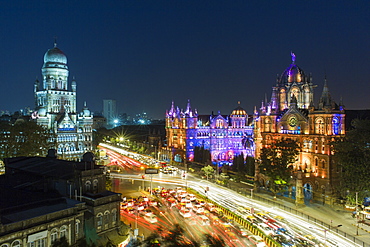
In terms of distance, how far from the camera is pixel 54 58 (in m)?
94.9

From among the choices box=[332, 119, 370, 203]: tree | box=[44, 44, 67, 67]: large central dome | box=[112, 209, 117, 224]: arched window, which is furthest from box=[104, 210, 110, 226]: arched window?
box=[44, 44, 67, 67]: large central dome

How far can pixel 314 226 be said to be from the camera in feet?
125

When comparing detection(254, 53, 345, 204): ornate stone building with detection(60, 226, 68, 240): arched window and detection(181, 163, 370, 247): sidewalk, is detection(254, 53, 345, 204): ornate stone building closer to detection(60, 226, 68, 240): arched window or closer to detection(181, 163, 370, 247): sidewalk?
detection(181, 163, 370, 247): sidewalk

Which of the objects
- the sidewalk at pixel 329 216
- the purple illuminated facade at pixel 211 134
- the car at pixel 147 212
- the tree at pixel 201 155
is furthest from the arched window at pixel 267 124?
the car at pixel 147 212

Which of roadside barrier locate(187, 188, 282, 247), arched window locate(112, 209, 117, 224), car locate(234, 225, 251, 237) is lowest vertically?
car locate(234, 225, 251, 237)

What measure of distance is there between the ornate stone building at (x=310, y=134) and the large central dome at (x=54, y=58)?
6665 centimetres

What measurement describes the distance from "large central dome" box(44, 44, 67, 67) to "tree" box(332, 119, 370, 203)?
85295 mm

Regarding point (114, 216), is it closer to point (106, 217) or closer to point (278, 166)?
point (106, 217)

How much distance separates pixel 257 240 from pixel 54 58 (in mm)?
86611

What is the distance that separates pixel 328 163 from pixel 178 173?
35.3 metres

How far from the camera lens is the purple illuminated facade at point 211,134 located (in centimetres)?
9362

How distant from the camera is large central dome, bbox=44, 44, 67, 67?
9456cm

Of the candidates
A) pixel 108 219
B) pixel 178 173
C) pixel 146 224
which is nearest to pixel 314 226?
pixel 146 224

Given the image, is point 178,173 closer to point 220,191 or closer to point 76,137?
point 220,191
